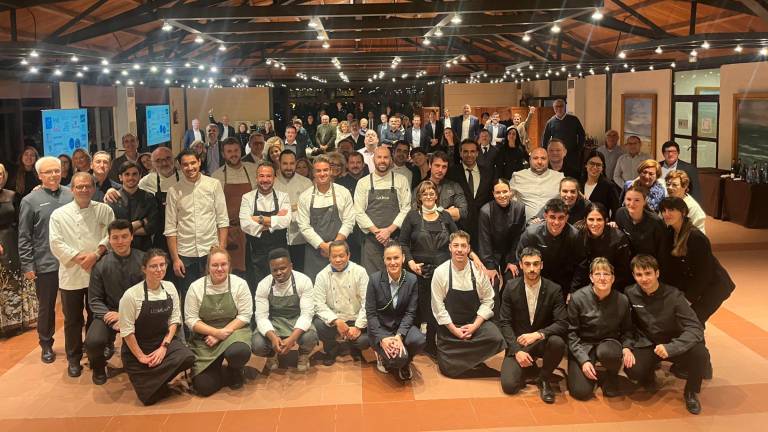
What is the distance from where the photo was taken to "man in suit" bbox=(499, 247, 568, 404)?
502 centimetres

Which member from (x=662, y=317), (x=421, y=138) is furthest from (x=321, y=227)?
(x=421, y=138)

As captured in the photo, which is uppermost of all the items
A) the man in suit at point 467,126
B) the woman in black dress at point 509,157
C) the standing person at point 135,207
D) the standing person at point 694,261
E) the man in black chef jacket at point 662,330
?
the man in suit at point 467,126

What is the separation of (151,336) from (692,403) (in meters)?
3.77

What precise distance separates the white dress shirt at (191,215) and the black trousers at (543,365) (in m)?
2.57

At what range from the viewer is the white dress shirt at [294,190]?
6129 millimetres

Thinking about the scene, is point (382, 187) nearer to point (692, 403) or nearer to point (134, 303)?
point (134, 303)

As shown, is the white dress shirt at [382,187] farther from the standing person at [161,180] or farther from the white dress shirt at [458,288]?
the standing person at [161,180]

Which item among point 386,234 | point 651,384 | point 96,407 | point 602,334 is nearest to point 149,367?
point 96,407

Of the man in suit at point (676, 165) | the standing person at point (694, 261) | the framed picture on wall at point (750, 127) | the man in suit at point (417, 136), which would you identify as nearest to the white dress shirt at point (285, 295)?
the standing person at point (694, 261)

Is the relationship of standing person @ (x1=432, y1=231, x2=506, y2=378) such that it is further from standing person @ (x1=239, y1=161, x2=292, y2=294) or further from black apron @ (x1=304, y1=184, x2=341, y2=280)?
standing person @ (x1=239, y1=161, x2=292, y2=294)

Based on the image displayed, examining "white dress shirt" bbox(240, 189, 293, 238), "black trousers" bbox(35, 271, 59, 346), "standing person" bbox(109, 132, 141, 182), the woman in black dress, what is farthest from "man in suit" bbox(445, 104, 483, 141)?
"black trousers" bbox(35, 271, 59, 346)

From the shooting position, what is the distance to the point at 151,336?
5.07 m

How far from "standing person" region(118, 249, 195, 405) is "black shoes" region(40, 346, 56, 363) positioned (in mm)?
1145

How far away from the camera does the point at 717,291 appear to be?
5.11 metres
